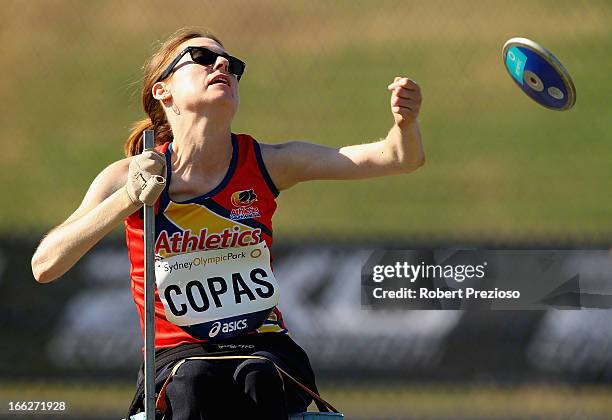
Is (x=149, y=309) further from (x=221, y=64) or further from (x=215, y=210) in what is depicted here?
(x=221, y=64)

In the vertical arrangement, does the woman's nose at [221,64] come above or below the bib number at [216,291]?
above

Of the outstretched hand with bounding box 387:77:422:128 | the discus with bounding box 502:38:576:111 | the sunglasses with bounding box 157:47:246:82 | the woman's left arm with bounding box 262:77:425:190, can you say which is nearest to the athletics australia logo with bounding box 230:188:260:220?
the woman's left arm with bounding box 262:77:425:190

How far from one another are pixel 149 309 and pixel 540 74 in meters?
1.68

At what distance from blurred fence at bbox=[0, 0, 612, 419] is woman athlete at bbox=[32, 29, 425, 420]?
204 centimetres

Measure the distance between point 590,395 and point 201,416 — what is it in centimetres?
300

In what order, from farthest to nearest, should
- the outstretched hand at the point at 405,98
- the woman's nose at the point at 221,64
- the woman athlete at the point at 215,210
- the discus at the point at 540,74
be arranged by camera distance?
1. the discus at the point at 540,74
2. the woman's nose at the point at 221,64
3. the woman athlete at the point at 215,210
4. the outstretched hand at the point at 405,98

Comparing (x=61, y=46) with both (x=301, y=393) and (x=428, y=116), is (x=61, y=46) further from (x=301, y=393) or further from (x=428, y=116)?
(x=301, y=393)

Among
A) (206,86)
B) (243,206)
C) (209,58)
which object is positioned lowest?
(243,206)

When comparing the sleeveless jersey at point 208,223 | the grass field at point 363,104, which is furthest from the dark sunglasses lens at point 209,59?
the grass field at point 363,104

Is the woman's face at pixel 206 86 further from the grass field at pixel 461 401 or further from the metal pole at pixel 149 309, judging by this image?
the grass field at pixel 461 401

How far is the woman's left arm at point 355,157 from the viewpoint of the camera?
316cm

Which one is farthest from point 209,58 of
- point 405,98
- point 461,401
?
point 461,401

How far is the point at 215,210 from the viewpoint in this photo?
128 inches

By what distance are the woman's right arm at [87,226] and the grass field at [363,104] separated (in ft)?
7.64
